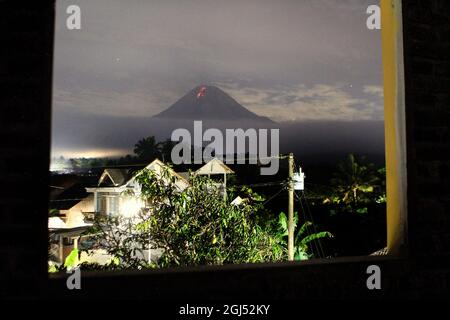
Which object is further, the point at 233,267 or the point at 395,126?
the point at 395,126

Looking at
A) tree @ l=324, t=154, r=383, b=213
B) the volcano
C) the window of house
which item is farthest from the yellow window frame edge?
tree @ l=324, t=154, r=383, b=213

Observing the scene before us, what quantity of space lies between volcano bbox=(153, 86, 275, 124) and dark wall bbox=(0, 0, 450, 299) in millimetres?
8038

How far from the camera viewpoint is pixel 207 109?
1677 cm

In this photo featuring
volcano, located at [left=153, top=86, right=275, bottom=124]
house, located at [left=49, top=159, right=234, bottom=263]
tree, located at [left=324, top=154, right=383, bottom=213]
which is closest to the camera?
house, located at [left=49, top=159, right=234, bottom=263]

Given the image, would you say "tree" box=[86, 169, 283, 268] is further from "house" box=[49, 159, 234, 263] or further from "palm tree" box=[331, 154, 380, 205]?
"palm tree" box=[331, 154, 380, 205]

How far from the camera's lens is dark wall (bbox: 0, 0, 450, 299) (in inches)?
48.9

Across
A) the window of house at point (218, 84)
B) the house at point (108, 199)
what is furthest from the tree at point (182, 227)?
the house at point (108, 199)

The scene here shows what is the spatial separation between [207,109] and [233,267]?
51.2 feet

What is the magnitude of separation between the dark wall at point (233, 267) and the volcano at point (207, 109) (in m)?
8.04

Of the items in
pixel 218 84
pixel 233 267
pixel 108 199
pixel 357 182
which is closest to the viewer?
pixel 233 267

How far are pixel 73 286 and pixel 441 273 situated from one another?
1.45 m

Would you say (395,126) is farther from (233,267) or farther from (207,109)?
(207,109)

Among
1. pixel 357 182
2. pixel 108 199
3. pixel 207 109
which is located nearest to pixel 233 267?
pixel 108 199
